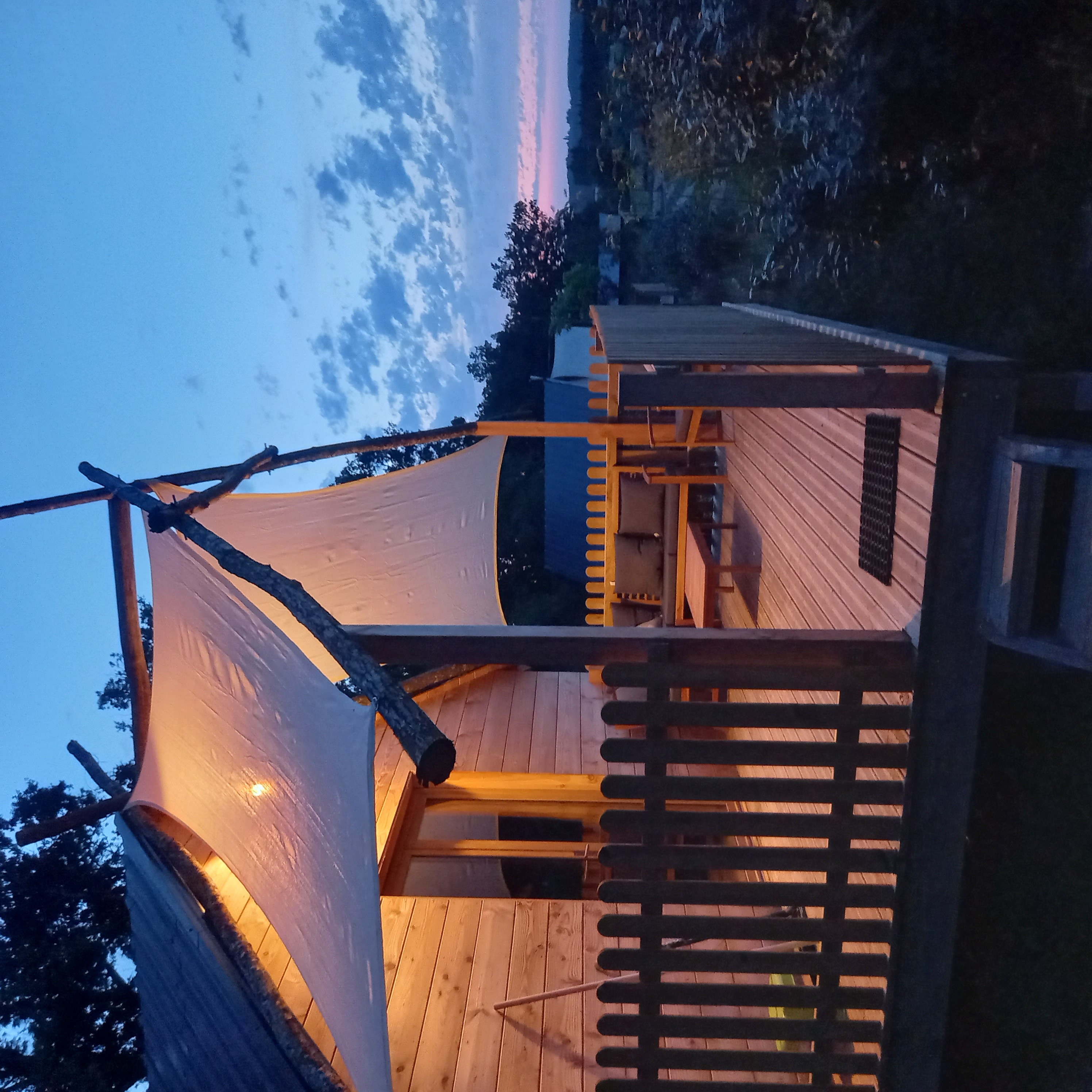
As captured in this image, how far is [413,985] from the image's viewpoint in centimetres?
388

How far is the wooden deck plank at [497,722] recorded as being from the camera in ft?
19.5

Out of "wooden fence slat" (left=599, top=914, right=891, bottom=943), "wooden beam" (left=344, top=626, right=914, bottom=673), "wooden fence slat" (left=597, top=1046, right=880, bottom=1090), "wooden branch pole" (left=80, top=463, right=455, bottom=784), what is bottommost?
"wooden fence slat" (left=597, top=1046, right=880, bottom=1090)

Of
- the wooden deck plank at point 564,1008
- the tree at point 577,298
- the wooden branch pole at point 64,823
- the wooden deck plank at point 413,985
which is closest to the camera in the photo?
the wooden deck plank at point 564,1008

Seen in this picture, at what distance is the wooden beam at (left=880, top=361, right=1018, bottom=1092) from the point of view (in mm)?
2338

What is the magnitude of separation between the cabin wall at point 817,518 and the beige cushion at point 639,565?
76cm

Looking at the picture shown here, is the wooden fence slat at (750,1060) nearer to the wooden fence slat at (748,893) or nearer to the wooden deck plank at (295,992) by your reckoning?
the wooden fence slat at (748,893)

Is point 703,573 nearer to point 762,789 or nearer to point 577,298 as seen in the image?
point 762,789

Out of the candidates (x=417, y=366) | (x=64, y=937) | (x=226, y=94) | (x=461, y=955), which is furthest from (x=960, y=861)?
(x=226, y=94)

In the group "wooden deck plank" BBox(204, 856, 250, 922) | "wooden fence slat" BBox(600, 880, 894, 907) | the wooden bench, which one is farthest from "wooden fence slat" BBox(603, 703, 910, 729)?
the wooden bench

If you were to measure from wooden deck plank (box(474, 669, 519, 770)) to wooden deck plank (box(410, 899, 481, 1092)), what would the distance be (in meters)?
1.53

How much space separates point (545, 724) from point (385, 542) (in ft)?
6.90

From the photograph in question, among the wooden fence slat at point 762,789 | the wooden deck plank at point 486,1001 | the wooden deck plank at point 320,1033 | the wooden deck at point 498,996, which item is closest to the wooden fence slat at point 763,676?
the wooden fence slat at point 762,789

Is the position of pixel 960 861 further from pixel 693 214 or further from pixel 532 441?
pixel 532 441

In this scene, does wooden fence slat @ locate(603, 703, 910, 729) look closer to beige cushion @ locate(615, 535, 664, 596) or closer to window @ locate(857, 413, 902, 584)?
window @ locate(857, 413, 902, 584)
